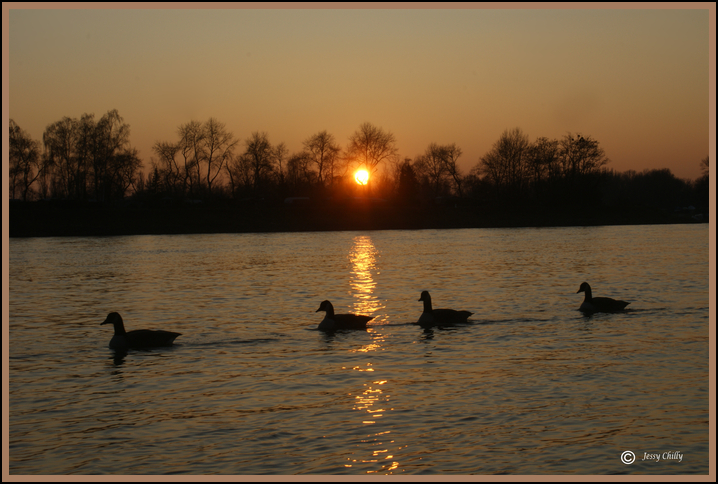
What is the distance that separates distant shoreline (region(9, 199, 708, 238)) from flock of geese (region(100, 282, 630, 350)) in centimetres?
7299

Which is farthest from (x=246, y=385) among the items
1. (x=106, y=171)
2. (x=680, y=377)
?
(x=106, y=171)

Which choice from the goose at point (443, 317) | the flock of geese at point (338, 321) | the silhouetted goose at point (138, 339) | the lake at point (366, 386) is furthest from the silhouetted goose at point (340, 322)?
the silhouetted goose at point (138, 339)

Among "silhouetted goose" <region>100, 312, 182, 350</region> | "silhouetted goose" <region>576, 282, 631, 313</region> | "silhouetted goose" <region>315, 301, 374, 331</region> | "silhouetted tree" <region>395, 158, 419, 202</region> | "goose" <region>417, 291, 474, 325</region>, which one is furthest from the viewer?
"silhouetted tree" <region>395, 158, 419, 202</region>

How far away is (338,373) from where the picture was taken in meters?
13.3

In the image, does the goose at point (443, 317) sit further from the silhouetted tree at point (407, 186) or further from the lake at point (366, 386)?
the silhouetted tree at point (407, 186)

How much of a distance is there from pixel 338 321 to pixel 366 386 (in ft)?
18.5

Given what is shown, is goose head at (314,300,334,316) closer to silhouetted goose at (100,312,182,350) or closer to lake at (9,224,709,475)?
lake at (9,224,709,475)

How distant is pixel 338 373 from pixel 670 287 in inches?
694

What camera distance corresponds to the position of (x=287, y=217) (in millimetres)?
99062

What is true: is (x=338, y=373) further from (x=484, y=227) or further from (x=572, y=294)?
(x=484, y=227)

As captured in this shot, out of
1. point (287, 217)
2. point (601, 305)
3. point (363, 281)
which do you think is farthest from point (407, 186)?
point (601, 305)

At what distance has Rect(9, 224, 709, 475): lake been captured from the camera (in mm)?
9047

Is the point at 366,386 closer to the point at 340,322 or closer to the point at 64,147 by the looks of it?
the point at 340,322

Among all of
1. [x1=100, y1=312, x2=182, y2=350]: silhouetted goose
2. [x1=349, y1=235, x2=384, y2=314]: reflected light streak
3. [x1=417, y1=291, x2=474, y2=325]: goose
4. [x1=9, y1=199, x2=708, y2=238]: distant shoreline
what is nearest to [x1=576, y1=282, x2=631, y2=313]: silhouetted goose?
[x1=417, y1=291, x2=474, y2=325]: goose
